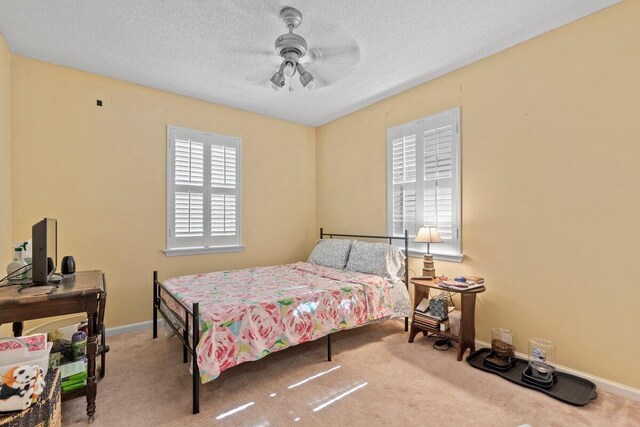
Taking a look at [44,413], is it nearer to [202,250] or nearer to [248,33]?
[202,250]

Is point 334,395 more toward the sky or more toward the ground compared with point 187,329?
more toward the ground

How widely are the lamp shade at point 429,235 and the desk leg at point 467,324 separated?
611 mm

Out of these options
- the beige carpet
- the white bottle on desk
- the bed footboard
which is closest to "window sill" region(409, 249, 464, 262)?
the beige carpet

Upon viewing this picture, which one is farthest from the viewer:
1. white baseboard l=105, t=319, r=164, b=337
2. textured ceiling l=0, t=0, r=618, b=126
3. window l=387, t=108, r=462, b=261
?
white baseboard l=105, t=319, r=164, b=337

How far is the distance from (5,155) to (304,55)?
9.47 feet

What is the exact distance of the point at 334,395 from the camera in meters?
2.27

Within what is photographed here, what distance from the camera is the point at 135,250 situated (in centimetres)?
358

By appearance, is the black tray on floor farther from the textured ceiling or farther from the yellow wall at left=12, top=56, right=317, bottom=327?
the yellow wall at left=12, top=56, right=317, bottom=327

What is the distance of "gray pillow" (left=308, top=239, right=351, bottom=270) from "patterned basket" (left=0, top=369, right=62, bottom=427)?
2804 millimetres

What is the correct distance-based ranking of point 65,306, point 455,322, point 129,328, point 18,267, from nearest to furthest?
point 65,306, point 18,267, point 455,322, point 129,328

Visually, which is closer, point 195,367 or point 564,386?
point 195,367

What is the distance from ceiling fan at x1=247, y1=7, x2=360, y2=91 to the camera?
2371mm

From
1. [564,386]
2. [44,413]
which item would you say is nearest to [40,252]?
[44,413]

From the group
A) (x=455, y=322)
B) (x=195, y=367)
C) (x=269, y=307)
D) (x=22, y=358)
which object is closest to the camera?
(x=22, y=358)
